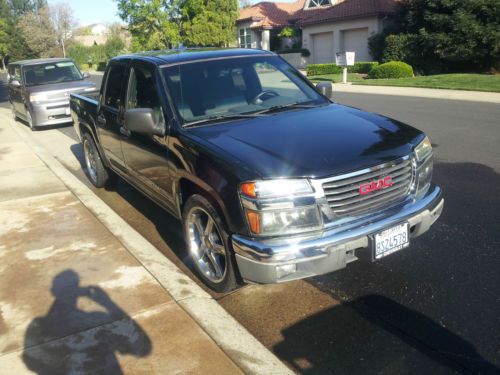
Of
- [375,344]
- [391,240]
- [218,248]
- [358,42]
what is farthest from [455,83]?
[375,344]

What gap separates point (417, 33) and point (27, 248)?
1003 inches

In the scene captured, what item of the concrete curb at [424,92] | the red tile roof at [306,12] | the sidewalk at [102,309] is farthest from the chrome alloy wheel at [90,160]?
the red tile roof at [306,12]

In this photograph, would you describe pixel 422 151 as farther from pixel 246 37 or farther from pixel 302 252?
pixel 246 37

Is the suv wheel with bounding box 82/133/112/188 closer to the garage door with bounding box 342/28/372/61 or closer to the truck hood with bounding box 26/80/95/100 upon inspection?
the truck hood with bounding box 26/80/95/100

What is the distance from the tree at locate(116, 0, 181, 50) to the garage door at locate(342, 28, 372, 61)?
14.8 m

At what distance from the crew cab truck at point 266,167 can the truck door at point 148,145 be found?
0.01 m

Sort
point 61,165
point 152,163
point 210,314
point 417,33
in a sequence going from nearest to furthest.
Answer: point 210,314 < point 152,163 < point 61,165 < point 417,33

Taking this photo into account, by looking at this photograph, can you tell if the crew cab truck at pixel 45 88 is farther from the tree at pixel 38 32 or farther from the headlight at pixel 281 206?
the tree at pixel 38 32

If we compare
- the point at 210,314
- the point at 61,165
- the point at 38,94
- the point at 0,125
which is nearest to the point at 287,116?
the point at 210,314

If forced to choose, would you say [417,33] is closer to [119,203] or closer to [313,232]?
[119,203]

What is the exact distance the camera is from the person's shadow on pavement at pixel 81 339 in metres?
3.10

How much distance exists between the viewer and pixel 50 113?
12.8m

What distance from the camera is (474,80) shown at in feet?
62.2

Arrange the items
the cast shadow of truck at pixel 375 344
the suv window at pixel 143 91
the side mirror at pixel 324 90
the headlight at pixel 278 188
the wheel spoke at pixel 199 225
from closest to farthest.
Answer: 1. the cast shadow of truck at pixel 375 344
2. the headlight at pixel 278 188
3. the wheel spoke at pixel 199 225
4. the suv window at pixel 143 91
5. the side mirror at pixel 324 90
